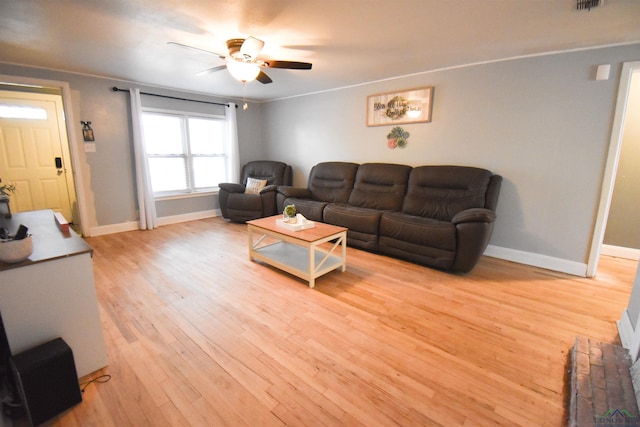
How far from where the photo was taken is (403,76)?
388 cm

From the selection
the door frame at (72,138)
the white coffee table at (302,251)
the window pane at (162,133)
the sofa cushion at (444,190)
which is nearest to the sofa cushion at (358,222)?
the white coffee table at (302,251)

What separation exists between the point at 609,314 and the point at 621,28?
91.3 inches

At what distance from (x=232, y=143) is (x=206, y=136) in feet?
1.60

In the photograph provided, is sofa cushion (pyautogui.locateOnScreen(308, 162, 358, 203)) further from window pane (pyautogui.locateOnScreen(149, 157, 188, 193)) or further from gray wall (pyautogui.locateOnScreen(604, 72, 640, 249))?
gray wall (pyautogui.locateOnScreen(604, 72, 640, 249))

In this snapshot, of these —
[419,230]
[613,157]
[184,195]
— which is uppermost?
[613,157]

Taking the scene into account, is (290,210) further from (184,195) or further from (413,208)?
(184,195)

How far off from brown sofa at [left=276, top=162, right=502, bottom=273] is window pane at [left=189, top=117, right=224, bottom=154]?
6.48 feet

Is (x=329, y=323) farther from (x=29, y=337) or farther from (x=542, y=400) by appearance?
(x=29, y=337)

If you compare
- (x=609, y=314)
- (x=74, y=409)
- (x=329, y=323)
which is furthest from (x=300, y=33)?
(x=609, y=314)

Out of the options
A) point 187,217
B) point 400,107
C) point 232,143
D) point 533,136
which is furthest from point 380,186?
point 187,217

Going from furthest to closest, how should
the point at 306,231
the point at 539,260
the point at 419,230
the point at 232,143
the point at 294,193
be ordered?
the point at 232,143 → the point at 294,193 → the point at 539,260 → the point at 419,230 → the point at 306,231

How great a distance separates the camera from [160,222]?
4836 millimetres

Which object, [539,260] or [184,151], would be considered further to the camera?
[184,151]

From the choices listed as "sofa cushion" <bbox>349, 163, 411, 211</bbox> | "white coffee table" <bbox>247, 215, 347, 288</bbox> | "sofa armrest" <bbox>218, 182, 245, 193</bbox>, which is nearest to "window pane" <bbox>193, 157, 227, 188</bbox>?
"sofa armrest" <bbox>218, 182, 245, 193</bbox>
